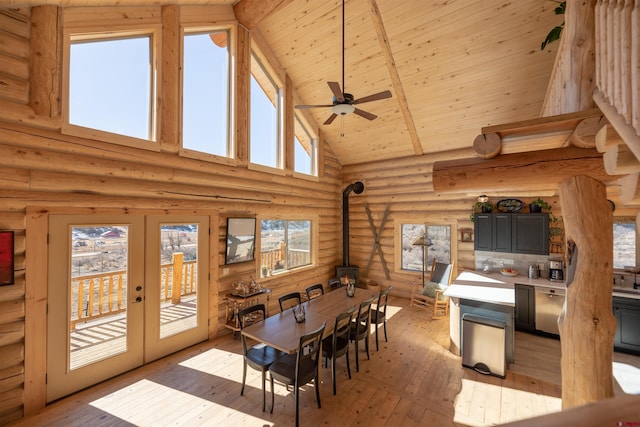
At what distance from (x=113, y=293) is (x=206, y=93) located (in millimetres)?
3952

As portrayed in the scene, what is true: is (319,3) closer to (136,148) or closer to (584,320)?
(136,148)

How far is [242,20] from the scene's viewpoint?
18.5ft

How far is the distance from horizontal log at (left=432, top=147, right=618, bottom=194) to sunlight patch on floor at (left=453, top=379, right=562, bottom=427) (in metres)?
2.67

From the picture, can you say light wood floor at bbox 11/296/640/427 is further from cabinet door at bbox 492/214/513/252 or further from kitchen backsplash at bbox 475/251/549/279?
cabinet door at bbox 492/214/513/252

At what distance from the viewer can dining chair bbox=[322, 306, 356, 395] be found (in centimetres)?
371

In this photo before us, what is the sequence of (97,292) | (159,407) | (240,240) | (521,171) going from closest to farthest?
(521,171), (159,407), (97,292), (240,240)

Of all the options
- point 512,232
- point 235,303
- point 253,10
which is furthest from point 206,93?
point 512,232

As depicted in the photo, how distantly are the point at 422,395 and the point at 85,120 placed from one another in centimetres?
591

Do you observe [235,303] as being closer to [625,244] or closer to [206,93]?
[206,93]

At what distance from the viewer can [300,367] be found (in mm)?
3225

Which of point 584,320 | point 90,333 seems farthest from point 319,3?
point 90,333

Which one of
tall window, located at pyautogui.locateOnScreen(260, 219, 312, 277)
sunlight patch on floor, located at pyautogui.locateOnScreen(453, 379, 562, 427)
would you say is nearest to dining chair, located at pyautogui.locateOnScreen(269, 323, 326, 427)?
sunlight patch on floor, located at pyautogui.locateOnScreen(453, 379, 562, 427)

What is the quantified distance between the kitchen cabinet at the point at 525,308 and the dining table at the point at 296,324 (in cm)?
324

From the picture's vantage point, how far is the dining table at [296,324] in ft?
10.9
